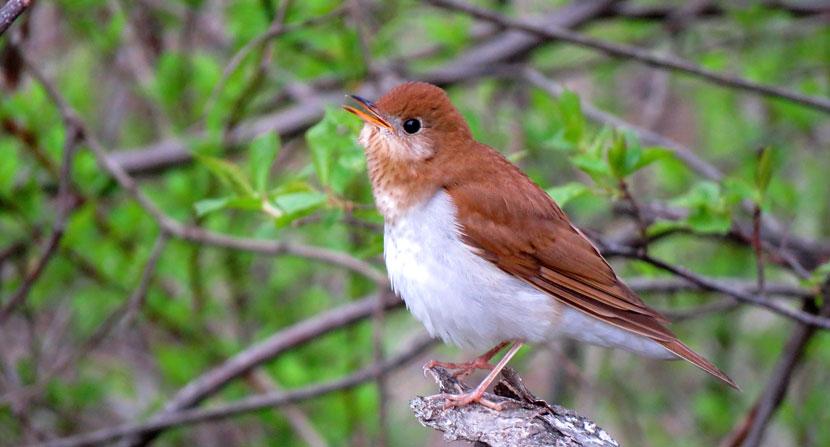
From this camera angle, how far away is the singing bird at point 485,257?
4.00 meters

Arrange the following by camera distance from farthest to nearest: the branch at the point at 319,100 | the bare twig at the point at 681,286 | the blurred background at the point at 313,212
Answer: the branch at the point at 319,100 < the blurred background at the point at 313,212 < the bare twig at the point at 681,286

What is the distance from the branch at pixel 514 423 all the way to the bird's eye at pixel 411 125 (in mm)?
1070

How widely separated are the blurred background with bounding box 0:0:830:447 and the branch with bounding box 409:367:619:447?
926 mm

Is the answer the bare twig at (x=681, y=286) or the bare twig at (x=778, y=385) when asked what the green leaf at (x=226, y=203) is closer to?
the bare twig at (x=681, y=286)

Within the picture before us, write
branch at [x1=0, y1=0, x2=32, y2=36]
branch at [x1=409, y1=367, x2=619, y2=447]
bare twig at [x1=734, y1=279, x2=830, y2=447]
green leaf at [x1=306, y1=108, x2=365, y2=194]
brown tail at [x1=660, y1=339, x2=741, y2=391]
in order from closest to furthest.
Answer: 1. branch at [x1=0, y1=0, x2=32, y2=36]
2. branch at [x1=409, y1=367, x2=619, y2=447]
3. brown tail at [x1=660, y1=339, x2=741, y2=391]
4. green leaf at [x1=306, y1=108, x2=365, y2=194]
5. bare twig at [x1=734, y1=279, x2=830, y2=447]

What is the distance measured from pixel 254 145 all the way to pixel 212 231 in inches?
76.0

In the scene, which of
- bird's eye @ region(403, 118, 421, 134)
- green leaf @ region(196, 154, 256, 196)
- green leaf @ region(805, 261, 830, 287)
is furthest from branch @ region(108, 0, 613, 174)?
green leaf @ region(805, 261, 830, 287)

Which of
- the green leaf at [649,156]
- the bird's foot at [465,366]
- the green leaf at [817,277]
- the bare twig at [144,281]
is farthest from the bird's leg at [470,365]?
the bare twig at [144,281]

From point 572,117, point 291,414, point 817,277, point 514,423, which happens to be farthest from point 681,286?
point 291,414

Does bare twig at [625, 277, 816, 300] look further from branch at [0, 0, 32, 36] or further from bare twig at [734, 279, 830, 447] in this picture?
branch at [0, 0, 32, 36]

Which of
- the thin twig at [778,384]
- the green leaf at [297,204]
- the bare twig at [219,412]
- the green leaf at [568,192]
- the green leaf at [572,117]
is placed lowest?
the thin twig at [778,384]

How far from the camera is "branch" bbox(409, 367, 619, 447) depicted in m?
3.28

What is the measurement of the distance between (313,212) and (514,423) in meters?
1.33

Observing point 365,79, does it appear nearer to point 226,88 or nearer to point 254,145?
point 226,88
